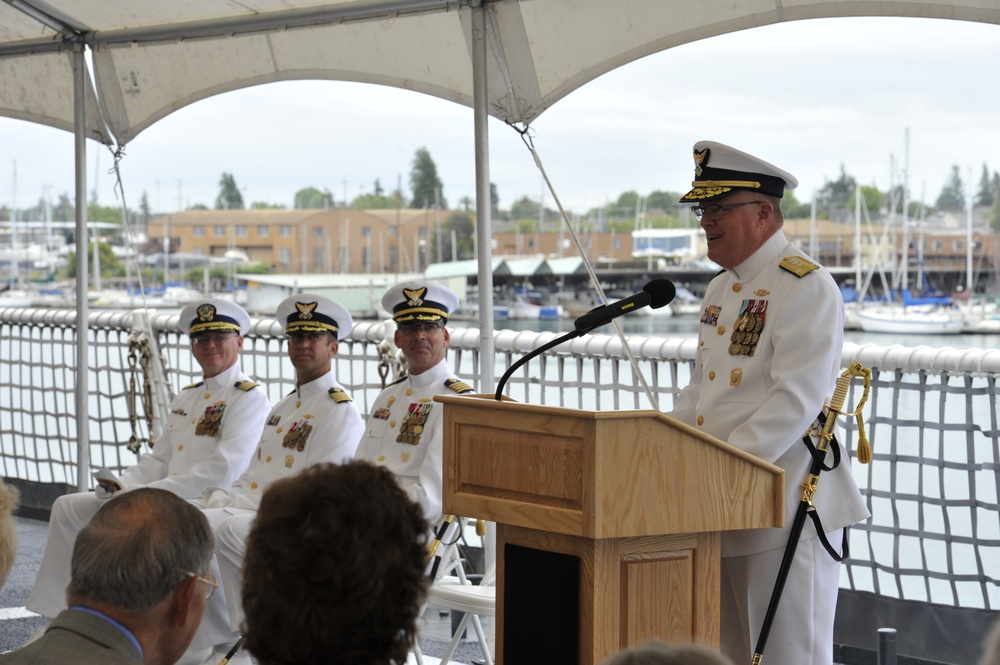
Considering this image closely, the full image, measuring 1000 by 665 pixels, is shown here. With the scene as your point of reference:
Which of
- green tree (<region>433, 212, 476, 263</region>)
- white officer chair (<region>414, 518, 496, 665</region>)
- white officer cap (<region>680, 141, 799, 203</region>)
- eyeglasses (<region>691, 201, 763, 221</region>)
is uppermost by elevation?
green tree (<region>433, 212, 476, 263</region>)

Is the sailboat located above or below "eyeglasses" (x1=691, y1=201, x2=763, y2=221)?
below

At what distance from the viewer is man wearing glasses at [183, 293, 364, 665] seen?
4395mm

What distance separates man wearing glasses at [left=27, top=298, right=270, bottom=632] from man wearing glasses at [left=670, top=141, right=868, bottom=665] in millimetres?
2530

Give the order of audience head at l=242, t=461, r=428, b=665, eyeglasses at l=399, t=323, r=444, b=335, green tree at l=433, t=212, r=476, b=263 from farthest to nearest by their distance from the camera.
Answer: green tree at l=433, t=212, r=476, b=263 → eyeglasses at l=399, t=323, r=444, b=335 → audience head at l=242, t=461, r=428, b=665

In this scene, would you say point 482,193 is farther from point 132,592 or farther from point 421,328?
point 132,592

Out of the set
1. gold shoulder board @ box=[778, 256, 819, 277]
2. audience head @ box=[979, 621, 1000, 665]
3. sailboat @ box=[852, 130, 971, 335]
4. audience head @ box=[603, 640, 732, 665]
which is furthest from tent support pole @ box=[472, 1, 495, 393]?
sailboat @ box=[852, 130, 971, 335]

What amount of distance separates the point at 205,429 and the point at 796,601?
307 centimetres

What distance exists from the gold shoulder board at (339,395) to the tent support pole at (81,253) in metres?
1.69

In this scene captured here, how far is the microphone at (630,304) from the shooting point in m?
2.47

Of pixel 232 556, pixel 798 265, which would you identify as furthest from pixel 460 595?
pixel 798 265

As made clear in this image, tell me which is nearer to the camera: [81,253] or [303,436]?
[303,436]

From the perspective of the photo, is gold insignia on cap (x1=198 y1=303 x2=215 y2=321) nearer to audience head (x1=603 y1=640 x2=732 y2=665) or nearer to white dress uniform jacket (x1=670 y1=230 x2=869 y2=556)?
white dress uniform jacket (x1=670 y1=230 x2=869 y2=556)

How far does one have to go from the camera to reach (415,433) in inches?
Result: 172

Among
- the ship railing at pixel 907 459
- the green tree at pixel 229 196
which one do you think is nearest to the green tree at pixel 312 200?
the green tree at pixel 229 196
